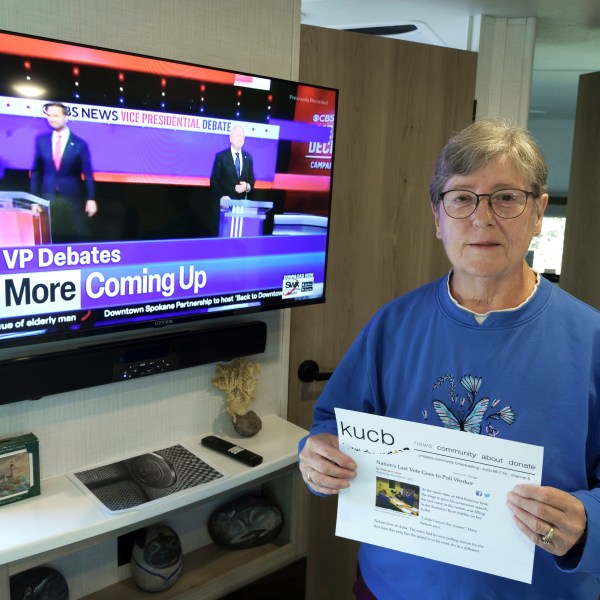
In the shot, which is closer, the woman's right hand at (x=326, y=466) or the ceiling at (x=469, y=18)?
the woman's right hand at (x=326, y=466)

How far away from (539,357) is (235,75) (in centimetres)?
107

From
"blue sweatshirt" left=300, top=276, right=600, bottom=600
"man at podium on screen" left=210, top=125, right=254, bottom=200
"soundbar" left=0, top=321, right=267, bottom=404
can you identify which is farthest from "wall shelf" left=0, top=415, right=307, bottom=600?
"man at podium on screen" left=210, top=125, right=254, bottom=200

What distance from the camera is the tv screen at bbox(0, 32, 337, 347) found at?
4.60 ft

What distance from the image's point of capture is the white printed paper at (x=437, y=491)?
1092 millimetres

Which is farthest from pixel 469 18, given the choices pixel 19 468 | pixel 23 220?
pixel 19 468

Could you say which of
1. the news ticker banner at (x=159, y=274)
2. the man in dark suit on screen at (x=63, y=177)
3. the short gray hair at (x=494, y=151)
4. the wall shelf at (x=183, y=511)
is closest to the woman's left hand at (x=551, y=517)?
the short gray hair at (x=494, y=151)

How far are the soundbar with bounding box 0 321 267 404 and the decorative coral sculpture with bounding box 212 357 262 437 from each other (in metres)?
0.06

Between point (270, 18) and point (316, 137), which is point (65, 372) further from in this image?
point (270, 18)

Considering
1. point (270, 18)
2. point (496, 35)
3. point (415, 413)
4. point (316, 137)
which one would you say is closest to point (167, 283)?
point (316, 137)

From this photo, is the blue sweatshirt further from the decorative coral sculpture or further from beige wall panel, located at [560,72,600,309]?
beige wall panel, located at [560,72,600,309]

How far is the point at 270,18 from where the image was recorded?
1910 mm

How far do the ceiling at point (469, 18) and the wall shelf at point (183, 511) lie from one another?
1.93 m

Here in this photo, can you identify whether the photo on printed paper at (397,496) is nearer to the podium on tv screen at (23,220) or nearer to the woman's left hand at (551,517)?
the woman's left hand at (551,517)

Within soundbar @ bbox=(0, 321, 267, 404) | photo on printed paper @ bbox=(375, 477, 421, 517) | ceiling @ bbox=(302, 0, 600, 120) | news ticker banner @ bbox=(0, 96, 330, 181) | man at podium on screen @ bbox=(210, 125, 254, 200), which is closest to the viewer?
photo on printed paper @ bbox=(375, 477, 421, 517)
